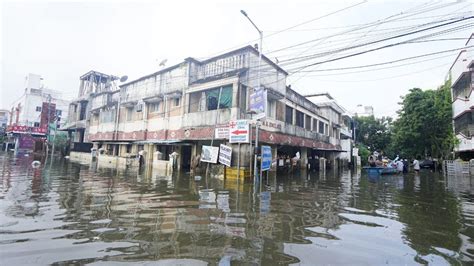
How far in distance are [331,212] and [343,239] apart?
8.62 feet

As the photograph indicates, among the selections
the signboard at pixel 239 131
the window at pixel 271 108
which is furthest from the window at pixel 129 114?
the signboard at pixel 239 131

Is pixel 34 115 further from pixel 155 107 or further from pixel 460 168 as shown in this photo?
pixel 460 168

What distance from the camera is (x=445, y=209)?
845cm

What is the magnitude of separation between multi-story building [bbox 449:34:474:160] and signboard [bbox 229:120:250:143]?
73.7ft

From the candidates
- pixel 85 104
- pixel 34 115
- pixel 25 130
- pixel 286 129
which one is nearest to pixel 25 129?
pixel 25 130

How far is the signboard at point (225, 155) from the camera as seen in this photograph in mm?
15830

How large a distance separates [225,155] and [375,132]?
44029 mm

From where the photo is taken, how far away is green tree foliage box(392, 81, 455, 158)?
30.0 m

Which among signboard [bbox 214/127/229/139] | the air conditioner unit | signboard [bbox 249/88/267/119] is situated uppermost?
the air conditioner unit

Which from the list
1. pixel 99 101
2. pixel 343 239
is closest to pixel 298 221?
pixel 343 239

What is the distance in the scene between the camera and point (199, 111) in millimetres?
19375

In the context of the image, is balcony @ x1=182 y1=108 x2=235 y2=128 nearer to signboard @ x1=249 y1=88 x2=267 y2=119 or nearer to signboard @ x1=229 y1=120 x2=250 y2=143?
signboard @ x1=229 y1=120 x2=250 y2=143

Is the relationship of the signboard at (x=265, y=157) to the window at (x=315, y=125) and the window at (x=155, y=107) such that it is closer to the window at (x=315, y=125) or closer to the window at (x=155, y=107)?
the window at (x=155, y=107)

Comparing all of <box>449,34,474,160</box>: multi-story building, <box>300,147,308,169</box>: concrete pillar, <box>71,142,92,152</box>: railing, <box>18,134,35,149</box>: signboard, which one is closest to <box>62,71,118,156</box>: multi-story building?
<box>71,142,92,152</box>: railing
